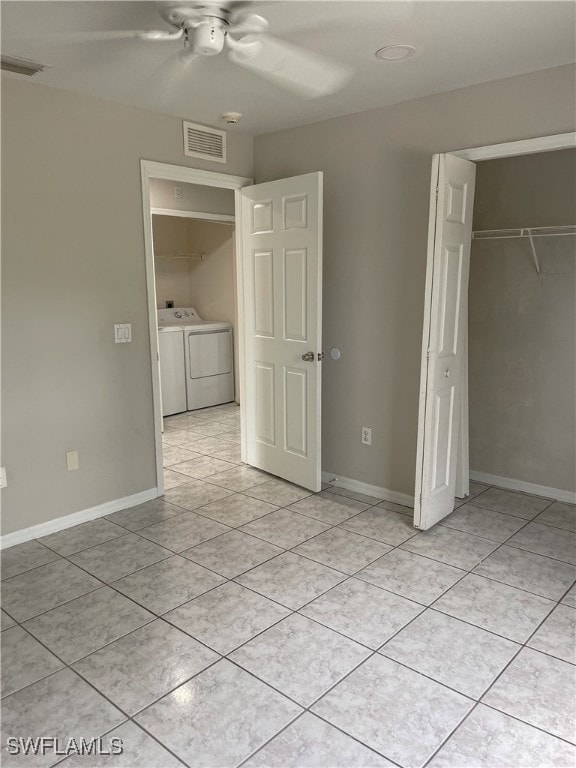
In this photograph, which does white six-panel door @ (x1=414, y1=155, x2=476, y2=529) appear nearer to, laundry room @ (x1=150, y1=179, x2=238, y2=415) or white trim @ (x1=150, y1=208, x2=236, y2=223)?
white trim @ (x1=150, y1=208, x2=236, y2=223)

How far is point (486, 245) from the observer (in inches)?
157

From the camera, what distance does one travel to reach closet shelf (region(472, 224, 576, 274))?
11.7 feet

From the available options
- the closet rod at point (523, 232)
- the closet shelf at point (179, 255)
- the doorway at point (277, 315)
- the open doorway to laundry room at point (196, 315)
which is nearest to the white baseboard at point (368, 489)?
the doorway at point (277, 315)

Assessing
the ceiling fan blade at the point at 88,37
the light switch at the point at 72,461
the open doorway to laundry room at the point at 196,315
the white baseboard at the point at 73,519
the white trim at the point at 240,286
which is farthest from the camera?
the open doorway to laundry room at the point at 196,315

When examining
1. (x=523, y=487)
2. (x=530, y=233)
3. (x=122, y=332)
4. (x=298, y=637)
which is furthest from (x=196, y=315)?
(x=298, y=637)

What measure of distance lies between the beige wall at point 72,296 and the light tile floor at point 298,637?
15.0 inches

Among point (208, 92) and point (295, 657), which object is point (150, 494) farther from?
point (208, 92)

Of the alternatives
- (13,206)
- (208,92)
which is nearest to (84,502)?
(13,206)

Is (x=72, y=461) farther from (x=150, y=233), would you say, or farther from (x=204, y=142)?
(x=204, y=142)

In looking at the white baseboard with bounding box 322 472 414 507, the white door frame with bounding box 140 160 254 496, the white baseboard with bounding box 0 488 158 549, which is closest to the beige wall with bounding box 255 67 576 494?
the white baseboard with bounding box 322 472 414 507

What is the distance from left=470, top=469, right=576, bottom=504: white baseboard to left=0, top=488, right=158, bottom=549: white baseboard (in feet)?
7.77

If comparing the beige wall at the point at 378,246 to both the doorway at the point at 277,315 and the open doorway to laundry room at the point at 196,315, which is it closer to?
the doorway at the point at 277,315

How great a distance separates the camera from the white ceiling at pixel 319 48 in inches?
85.4

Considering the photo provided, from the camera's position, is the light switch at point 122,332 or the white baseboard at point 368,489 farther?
the white baseboard at point 368,489
